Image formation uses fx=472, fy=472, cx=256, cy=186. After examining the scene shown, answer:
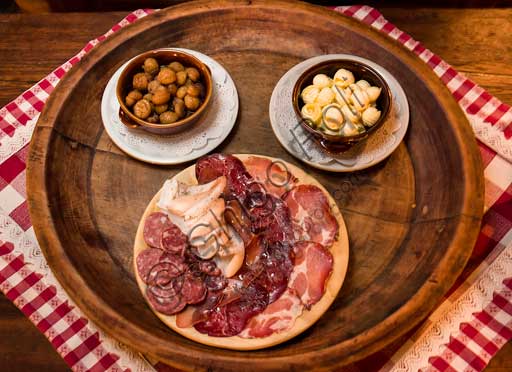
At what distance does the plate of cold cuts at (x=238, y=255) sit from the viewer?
1.60m

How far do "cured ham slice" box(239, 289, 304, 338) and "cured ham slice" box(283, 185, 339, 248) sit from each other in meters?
0.23

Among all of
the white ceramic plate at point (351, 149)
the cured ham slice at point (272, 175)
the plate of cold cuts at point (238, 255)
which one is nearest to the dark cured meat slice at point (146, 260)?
the plate of cold cuts at point (238, 255)

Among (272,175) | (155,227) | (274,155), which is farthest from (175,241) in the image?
(274,155)

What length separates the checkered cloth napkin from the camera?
5.74 ft

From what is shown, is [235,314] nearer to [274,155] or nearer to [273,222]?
[273,222]

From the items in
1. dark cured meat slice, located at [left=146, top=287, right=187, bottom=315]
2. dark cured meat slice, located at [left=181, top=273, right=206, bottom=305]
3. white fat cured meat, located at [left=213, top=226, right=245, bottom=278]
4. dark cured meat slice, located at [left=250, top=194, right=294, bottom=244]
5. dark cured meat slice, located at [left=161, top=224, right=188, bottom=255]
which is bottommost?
dark cured meat slice, located at [left=146, top=287, right=187, bottom=315]

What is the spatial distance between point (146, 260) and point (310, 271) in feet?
1.92

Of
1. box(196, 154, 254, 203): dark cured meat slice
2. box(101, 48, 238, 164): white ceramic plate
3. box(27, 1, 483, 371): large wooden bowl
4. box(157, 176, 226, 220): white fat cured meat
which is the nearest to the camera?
box(27, 1, 483, 371): large wooden bowl

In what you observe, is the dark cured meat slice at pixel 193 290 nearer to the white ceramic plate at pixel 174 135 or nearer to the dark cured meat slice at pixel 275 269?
the dark cured meat slice at pixel 275 269

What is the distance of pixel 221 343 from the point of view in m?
1.56

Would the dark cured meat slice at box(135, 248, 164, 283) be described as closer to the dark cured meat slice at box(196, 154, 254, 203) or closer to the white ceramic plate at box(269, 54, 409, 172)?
the dark cured meat slice at box(196, 154, 254, 203)

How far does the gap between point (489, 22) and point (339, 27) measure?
876 millimetres

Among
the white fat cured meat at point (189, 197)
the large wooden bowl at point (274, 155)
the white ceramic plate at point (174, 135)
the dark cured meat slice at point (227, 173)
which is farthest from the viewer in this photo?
the white ceramic plate at point (174, 135)

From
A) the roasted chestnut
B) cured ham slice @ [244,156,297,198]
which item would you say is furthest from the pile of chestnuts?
cured ham slice @ [244,156,297,198]
